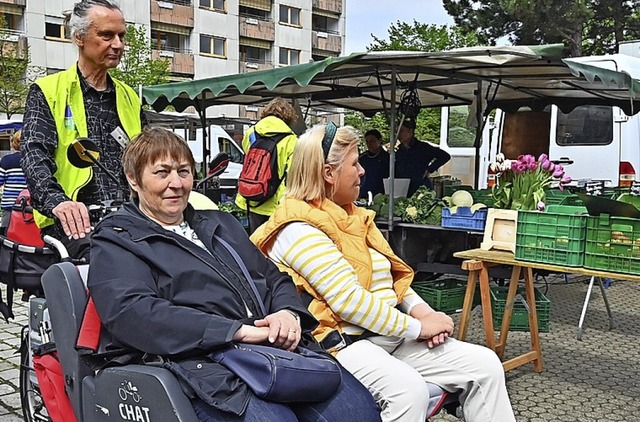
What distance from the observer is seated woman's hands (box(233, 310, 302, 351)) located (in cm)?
212

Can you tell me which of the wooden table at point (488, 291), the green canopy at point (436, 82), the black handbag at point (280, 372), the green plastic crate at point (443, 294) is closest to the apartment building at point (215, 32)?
the green canopy at point (436, 82)

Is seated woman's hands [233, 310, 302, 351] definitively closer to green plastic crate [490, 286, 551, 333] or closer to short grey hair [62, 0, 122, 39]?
short grey hair [62, 0, 122, 39]

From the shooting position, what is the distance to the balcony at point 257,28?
40.5 meters

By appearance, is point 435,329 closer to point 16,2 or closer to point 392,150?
point 392,150

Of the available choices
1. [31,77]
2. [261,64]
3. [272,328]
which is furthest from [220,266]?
[261,64]

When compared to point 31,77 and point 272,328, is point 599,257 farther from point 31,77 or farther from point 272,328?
point 31,77

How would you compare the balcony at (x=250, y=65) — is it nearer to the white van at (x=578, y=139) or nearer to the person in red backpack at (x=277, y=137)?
the white van at (x=578, y=139)

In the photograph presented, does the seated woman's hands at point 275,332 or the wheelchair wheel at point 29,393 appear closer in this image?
the seated woman's hands at point 275,332

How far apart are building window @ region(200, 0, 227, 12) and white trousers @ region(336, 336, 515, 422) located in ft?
126

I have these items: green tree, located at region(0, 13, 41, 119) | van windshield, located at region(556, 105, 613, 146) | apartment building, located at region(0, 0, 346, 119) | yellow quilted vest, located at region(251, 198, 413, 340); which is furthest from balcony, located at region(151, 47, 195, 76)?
yellow quilted vest, located at region(251, 198, 413, 340)

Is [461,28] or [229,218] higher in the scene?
[461,28]

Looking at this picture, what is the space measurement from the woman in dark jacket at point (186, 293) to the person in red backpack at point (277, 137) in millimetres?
3195

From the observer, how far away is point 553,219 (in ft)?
13.0

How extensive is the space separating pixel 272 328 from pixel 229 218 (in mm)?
559
